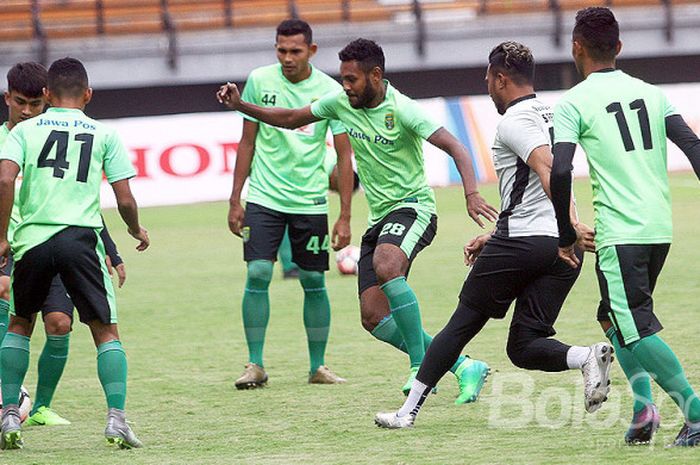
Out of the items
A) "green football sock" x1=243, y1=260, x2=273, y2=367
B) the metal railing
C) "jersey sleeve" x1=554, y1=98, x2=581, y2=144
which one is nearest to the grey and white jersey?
"jersey sleeve" x1=554, y1=98, x2=581, y2=144

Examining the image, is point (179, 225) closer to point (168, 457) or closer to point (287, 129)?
point (287, 129)

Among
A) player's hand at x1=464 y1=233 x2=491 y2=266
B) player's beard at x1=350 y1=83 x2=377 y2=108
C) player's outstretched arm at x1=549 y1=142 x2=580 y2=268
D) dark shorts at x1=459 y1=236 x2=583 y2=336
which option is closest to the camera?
player's outstretched arm at x1=549 y1=142 x2=580 y2=268

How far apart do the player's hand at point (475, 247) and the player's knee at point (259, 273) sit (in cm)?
234

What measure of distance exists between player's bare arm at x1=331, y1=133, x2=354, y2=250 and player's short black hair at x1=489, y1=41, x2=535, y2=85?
206 cm

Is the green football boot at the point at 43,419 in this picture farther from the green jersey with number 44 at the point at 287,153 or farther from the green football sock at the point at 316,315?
the green jersey with number 44 at the point at 287,153

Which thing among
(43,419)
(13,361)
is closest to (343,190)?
(43,419)

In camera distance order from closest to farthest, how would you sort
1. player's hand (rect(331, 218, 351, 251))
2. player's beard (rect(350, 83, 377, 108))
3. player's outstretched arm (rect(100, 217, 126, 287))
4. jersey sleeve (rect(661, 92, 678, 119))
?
jersey sleeve (rect(661, 92, 678, 119)), player's outstretched arm (rect(100, 217, 126, 287)), player's beard (rect(350, 83, 377, 108)), player's hand (rect(331, 218, 351, 251))

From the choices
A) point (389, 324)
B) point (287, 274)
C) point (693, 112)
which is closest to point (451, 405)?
point (389, 324)

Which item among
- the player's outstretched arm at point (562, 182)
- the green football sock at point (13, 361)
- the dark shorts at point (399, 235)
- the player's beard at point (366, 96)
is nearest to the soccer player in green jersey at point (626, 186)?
the player's outstretched arm at point (562, 182)

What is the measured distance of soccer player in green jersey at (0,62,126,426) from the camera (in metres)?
6.99

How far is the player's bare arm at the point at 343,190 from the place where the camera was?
8.08 metres

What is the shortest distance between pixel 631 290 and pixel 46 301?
314 centimetres

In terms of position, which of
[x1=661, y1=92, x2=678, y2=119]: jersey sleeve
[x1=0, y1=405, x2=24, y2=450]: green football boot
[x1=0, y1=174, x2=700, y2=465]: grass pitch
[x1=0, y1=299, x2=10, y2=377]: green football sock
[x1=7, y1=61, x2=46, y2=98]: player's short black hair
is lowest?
[x1=0, y1=174, x2=700, y2=465]: grass pitch

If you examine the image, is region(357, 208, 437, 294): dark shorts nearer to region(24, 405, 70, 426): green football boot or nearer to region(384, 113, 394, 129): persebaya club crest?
region(384, 113, 394, 129): persebaya club crest
